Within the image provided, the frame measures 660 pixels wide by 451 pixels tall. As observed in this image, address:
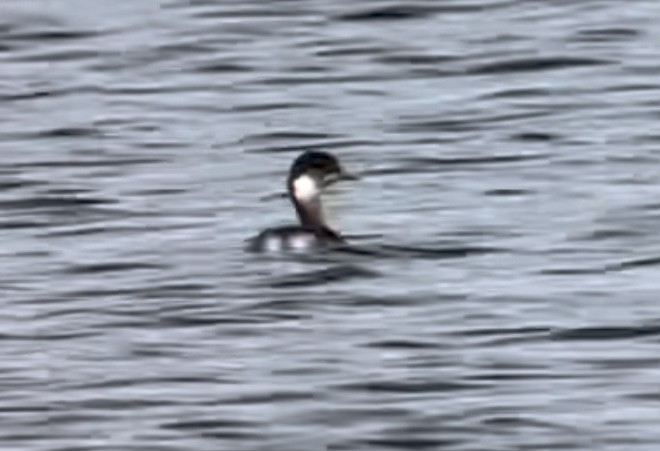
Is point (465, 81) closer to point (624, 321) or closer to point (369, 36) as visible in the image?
point (369, 36)

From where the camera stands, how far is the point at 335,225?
19.5 metres

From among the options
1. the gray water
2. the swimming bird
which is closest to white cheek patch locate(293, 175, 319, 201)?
the swimming bird

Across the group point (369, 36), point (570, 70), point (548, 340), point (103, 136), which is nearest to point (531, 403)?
point (548, 340)

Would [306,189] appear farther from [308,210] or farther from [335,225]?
[335,225]

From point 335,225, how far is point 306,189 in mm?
756

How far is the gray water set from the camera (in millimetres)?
14773

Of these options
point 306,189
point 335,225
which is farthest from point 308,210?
point 335,225

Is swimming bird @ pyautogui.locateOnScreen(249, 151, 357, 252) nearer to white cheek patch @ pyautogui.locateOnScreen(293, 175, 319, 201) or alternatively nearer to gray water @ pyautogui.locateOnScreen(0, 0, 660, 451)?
white cheek patch @ pyautogui.locateOnScreen(293, 175, 319, 201)

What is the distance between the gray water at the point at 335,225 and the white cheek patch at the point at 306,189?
0.38 m

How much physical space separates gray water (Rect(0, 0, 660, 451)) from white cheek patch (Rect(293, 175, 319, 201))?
38 cm

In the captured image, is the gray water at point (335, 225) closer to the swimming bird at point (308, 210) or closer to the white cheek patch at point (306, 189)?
the swimming bird at point (308, 210)

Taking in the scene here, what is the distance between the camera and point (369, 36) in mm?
26500

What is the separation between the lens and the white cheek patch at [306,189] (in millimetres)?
18797

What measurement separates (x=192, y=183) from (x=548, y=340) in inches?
206
